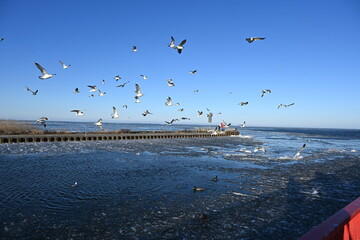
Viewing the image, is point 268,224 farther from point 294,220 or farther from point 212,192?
point 212,192

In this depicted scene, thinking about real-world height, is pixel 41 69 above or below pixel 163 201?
above

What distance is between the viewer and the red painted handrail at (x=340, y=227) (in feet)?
9.91

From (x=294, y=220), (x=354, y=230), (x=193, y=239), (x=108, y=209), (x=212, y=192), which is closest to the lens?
(x=354, y=230)

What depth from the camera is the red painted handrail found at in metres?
3.02

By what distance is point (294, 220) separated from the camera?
8930 millimetres

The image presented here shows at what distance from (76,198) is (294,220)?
28.6 ft

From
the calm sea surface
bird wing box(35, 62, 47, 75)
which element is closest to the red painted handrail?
the calm sea surface

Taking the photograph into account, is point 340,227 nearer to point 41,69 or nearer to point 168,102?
point 41,69

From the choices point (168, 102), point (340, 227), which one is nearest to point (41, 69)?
point (168, 102)

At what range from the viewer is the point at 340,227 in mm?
3406

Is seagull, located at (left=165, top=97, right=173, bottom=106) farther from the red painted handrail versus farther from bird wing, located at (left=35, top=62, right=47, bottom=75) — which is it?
the red painted handrail

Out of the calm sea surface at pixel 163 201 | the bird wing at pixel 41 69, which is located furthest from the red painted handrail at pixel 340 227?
the bird wing at pixel 41 69

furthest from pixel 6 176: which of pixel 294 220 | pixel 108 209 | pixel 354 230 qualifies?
pixel 354 230

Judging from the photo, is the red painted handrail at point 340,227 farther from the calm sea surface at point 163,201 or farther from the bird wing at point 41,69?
the bird wing at point 41,69
